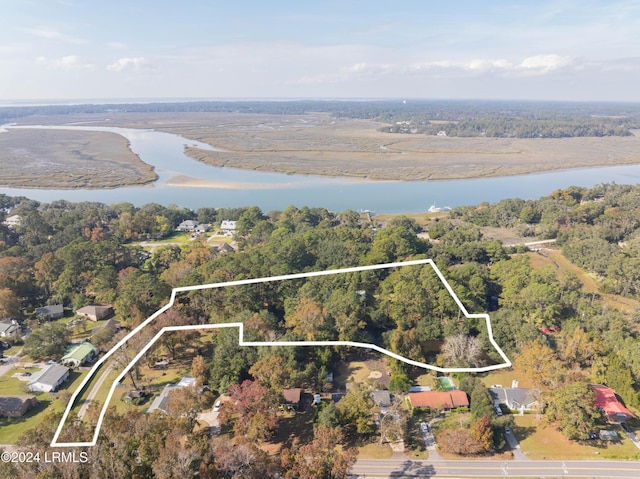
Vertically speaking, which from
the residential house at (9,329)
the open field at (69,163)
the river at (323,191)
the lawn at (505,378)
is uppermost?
the open field at (69,163)

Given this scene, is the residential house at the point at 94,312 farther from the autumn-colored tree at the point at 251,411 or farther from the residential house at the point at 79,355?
the autumn-colored tree at the point at 251,411

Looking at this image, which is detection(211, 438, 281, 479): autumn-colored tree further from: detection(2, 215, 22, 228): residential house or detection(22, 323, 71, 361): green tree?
detection(2, 215, 22, 228): residential house

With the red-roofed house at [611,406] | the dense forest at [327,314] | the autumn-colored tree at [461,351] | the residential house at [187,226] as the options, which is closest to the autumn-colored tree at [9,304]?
the dense forest at [327,314]

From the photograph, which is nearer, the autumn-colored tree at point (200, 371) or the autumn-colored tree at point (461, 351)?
the autumn-colored tree at point (200, 371)

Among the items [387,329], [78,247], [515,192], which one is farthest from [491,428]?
[515,192]

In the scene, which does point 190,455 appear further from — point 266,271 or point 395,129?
point 395,129

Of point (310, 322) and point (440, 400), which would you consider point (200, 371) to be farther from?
point (440, 400)
